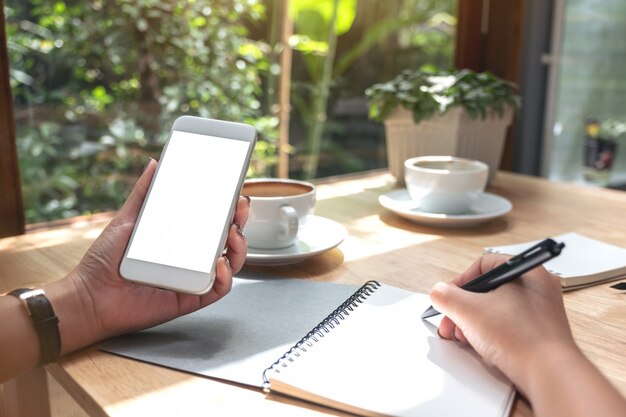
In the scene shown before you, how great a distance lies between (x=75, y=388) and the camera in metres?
0.54

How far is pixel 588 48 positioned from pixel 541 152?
509mm

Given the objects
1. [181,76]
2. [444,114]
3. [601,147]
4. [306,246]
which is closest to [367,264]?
[306,246]

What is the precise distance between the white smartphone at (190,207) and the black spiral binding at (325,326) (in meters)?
0.10

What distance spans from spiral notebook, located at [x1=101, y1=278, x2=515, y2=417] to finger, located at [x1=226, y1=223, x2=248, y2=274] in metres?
0.06

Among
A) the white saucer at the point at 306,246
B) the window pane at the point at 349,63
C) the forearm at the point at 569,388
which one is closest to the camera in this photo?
the forearm at the point at 569,388

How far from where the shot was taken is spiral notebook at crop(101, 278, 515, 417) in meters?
0.50

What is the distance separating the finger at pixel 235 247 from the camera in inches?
25.3

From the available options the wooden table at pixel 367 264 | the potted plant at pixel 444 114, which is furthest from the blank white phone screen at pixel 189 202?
the potted plant at pixel 444 114

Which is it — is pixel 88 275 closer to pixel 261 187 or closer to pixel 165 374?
pixel 165 374

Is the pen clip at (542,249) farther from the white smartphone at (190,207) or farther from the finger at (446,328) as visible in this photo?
the white smartphone at (190,207)

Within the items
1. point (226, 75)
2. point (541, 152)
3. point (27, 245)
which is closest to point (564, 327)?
point (27, 245)

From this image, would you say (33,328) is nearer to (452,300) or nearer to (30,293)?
(30,293)

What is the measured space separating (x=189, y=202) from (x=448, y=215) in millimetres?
523

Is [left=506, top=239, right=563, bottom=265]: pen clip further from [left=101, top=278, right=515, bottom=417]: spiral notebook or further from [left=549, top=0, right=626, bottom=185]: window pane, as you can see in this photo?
[left=549, top=0, right=626, bottom=185]: window pane
